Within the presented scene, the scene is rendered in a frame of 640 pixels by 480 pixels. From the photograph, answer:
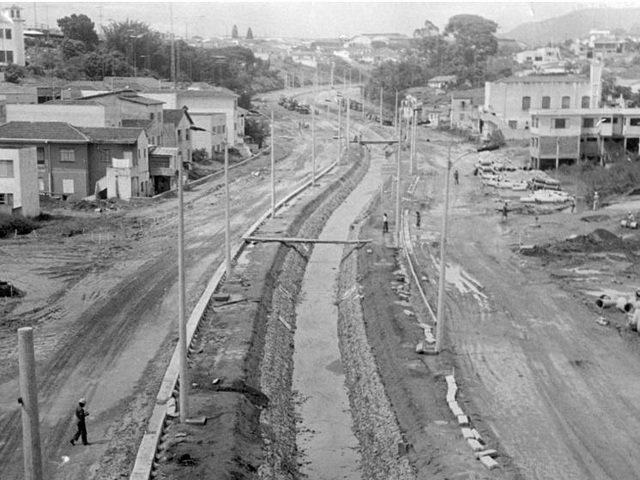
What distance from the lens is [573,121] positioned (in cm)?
5700

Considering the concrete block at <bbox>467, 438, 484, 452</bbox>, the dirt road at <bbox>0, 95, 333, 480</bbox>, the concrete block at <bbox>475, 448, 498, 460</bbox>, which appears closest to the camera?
the concrete block at <bbox>475, 448, 498, 460</bbox>

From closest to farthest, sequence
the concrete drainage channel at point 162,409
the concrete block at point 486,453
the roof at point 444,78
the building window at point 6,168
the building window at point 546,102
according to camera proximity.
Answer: the concrete drainage channel at point 162,409, the concrete block at point 486,453, the building window at point 6,168, the building window at point 546,102, the roof at point 444,78

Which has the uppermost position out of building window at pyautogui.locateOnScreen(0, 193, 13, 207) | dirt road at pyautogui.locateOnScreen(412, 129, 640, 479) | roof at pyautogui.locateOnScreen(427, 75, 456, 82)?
roof at pyautogui.locateOnScreen(427, 75, 456, 82)

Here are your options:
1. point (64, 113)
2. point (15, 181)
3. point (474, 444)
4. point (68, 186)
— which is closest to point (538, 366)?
point (474, 444)

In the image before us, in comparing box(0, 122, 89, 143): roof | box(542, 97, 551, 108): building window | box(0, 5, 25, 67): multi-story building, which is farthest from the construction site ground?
box(0, 5, 25, 67): multi-story building

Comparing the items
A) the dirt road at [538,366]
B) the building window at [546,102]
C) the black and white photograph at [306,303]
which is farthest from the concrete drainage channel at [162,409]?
the building window at [546,102]

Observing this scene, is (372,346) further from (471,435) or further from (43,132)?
(43,132)

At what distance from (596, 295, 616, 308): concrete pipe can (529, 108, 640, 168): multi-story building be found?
3221cm

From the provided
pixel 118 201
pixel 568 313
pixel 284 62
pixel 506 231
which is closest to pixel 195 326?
pixel 568 313

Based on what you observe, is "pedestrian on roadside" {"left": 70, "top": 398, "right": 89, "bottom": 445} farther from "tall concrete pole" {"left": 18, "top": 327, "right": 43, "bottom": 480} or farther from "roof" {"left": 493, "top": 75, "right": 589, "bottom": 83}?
"roof" {"left": 493, "top": 75, "right": 589, "bottom": 83}

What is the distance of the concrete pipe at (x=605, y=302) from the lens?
84.1 ft

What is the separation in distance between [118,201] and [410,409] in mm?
28831

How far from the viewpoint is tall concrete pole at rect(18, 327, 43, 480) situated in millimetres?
9453

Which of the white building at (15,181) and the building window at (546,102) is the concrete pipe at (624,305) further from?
the building window at (546,102)
